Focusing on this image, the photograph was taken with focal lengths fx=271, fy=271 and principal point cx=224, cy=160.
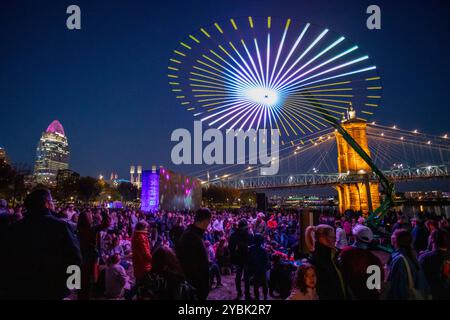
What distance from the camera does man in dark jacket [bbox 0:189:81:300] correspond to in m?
3.43

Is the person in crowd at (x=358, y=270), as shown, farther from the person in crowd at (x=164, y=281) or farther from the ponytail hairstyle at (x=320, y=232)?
the person in crowd at (x=164, y=281)

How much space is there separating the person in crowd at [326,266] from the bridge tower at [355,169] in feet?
147

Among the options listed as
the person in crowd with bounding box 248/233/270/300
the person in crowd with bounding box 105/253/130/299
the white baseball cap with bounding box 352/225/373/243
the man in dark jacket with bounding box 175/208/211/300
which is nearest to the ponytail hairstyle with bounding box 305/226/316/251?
the white baseball cap with bounding box 352/225/373/243

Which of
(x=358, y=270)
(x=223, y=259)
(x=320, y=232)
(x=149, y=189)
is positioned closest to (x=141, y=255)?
(x=320, y=232)

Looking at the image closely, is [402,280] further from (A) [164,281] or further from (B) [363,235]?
(A) [164,281]

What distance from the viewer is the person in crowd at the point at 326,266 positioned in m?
3.62

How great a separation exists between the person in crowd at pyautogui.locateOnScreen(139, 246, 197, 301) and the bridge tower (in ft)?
151

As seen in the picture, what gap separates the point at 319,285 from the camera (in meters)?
3.68

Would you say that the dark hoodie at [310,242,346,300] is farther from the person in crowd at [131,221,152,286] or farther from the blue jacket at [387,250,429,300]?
the person in crowd at [131,221,152,286]

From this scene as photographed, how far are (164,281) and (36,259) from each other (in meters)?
1.66

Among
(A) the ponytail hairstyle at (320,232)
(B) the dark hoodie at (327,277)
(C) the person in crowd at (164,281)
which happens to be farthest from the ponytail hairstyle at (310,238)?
(C) the person in crowd at (164,281)

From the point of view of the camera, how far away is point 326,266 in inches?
147
